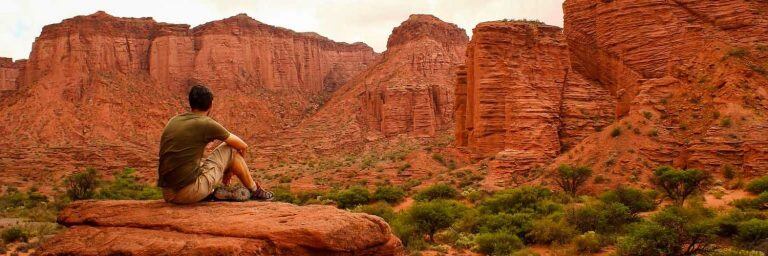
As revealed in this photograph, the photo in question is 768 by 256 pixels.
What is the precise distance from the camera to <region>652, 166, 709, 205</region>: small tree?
2620cm

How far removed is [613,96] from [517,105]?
19.8 ft

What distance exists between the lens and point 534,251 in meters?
18.3

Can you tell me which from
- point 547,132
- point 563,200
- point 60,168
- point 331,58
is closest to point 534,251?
point 563,200

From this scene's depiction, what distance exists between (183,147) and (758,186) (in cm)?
2425

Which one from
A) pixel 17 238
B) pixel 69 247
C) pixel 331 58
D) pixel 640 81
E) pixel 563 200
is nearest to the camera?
pixel 69 247

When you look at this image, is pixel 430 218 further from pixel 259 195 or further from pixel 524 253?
pixel 259 195

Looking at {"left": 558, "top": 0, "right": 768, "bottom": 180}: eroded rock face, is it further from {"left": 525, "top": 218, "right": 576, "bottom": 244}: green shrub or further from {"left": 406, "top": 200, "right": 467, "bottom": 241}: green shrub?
{"left": 406, "top": 200, "right": 467, "bottom": 241}: green shrub

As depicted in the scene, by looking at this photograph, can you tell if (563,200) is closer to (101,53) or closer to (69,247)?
(69,247)

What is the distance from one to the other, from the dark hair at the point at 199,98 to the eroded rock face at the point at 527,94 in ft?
107

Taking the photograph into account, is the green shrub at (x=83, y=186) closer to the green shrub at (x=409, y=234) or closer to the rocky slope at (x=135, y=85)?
the rocky slope at (x=135, y=85)

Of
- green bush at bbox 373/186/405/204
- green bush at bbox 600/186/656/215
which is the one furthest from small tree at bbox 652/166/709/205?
green bush at bbox 373/186/405/204

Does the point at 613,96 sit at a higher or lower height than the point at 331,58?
lower

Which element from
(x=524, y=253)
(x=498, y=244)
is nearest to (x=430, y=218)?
(x=498, y=244)

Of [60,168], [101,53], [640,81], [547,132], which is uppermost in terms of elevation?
[101,53]
